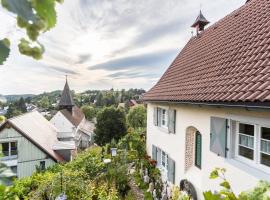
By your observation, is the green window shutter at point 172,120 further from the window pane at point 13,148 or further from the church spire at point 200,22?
the window pane at point 13,148

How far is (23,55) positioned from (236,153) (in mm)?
7200

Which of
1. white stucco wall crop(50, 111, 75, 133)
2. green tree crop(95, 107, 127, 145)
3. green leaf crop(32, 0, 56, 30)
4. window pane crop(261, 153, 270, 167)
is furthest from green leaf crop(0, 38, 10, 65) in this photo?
white stucco wall crop(50, 111, 75, 133)

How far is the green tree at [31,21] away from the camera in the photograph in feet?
1.95

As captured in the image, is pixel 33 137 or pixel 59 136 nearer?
pixel 33 137


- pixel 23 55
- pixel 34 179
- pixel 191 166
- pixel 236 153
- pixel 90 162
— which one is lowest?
pixel 34 179

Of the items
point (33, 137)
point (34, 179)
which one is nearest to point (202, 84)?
point (34, 179)

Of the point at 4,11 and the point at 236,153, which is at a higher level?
the point at 4,11

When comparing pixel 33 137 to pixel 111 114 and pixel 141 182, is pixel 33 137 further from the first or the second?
pixel 141 182

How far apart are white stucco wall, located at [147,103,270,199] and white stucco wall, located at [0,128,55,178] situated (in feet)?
48.0

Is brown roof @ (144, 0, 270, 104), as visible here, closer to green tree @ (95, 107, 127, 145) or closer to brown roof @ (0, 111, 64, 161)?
brown roof @ (0, 111, 64, 161)

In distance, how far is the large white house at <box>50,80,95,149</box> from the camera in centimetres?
3773

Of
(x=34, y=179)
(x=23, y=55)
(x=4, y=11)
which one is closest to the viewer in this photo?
(x=4, y=11)

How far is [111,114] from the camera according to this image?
35.1 meters

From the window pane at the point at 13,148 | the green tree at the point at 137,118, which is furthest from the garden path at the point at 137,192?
the green tree at the point at 137,118
